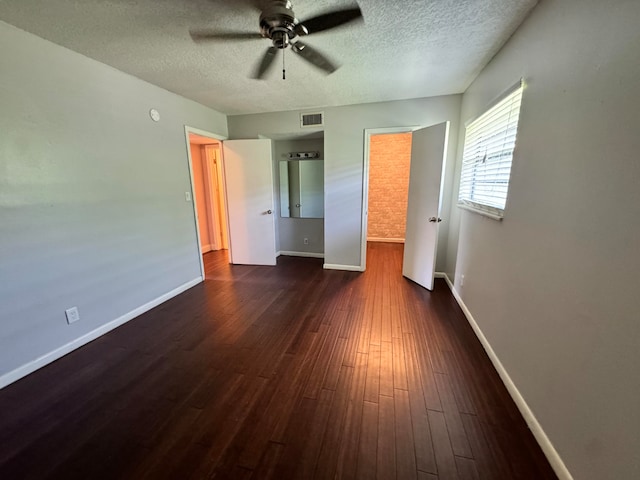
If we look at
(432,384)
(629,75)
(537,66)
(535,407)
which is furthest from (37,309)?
(537,66)

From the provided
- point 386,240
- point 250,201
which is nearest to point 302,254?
point 250,201

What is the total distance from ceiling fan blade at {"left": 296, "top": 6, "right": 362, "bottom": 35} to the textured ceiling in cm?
25

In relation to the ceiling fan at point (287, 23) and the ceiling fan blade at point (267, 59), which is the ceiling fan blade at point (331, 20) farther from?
the ceiling fan blade at point (267, 59)

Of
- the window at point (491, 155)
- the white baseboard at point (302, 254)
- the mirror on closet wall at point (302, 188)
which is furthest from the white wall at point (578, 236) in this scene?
the white baseboard at point (302, 254)

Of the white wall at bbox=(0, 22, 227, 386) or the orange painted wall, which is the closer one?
the white wall at bbox=(0, 22, 227, 386)

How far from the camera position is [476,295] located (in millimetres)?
2330

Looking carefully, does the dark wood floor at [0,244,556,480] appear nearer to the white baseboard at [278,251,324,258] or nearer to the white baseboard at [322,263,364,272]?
the white baseboard at [322,263,364,272]

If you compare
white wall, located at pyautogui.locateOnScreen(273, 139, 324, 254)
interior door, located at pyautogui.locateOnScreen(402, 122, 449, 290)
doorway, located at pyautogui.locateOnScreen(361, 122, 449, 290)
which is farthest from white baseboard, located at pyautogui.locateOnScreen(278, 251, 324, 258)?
interior door, located at pyautogui.locateOnScreen(402, 122, 449, 290)

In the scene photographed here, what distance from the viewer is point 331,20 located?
1386 mm

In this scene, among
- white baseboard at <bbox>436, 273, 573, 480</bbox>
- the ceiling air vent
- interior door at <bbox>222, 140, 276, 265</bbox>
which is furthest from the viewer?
interior door at <bbox>222, 140, 276, 265</bbox>

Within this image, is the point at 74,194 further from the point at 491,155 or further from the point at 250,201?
Answer: the point at 491,155

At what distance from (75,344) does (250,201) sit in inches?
105

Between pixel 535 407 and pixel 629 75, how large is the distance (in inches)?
62.4

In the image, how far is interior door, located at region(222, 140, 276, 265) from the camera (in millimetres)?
3943
